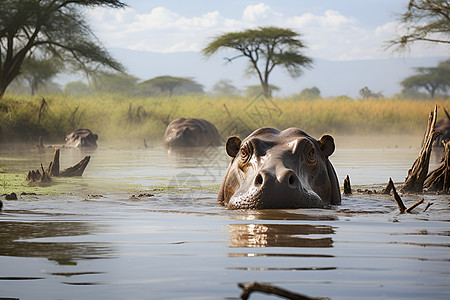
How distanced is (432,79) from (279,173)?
186ft

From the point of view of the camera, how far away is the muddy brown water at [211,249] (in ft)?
8.47

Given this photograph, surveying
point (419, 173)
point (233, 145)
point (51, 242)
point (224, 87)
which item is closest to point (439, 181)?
point (419, 173)

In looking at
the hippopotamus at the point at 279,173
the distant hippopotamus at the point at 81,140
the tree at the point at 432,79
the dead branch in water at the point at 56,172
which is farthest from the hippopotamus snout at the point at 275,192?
the tree at the point at 432,79

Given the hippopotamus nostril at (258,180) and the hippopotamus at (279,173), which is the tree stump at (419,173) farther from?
the hippopotamus nostril at (258,180)

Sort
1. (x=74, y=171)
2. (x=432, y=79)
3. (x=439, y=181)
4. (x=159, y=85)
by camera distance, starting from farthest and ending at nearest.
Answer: (x=159, y=85) < (x=432, y=79) < (x=74, y=171) < (x=439, y=181)

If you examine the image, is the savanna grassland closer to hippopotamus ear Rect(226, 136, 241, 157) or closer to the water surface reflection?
hippopotamus ear Rect(226, 136, 241, 157)

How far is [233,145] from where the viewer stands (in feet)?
20.5

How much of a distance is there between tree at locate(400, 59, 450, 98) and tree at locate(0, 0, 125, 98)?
3858 cm

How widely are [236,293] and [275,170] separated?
275cm

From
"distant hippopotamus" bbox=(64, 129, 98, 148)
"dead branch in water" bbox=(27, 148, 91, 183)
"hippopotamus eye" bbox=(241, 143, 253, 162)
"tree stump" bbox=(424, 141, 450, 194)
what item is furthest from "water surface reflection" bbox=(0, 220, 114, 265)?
"distant hippopotamus" bbox=(64, 129, 98, 148)

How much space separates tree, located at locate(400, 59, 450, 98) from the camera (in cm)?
5869

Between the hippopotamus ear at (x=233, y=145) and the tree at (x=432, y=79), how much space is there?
5511cm

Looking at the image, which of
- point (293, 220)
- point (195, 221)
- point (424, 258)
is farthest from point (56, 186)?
point (424, 258)

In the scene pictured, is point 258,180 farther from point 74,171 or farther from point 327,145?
point 74,171
